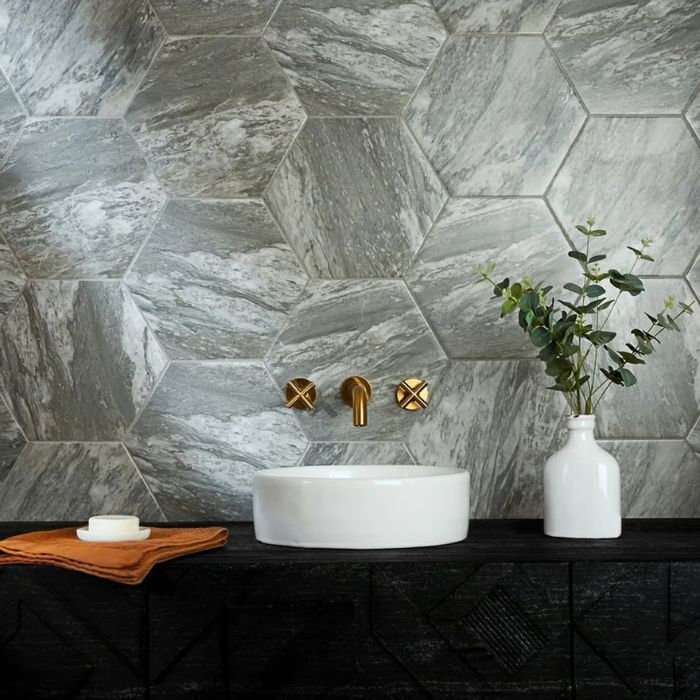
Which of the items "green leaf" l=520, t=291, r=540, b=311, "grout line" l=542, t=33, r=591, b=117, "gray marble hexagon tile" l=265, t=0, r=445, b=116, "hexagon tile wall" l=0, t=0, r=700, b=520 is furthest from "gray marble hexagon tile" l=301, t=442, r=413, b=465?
"grout line" l=542, t=33, r=591, b=117

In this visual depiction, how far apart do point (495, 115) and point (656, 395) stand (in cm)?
70

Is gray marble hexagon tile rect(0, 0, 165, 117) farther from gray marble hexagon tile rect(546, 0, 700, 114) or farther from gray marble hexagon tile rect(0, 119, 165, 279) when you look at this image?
gray marble hexagon tile rect(546, 0, 700, 114)

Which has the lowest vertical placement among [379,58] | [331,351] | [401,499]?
[401,499]

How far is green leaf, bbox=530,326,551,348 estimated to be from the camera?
1.75 metres

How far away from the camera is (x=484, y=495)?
198cm

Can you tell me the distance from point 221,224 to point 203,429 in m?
0.45

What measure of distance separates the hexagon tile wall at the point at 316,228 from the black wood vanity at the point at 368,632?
517mm

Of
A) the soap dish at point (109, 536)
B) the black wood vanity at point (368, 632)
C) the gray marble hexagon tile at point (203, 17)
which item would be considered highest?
the gray marble hexagon tile at point (203, 17)

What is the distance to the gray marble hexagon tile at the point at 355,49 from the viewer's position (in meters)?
2.00

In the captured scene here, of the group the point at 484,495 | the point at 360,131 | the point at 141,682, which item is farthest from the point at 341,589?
the point at 360,131

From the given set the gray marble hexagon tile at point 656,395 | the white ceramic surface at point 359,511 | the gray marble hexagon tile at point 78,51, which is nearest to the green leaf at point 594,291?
the gray marble hexagon tile at point 656,395

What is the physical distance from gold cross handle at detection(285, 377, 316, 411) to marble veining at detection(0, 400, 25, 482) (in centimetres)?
60

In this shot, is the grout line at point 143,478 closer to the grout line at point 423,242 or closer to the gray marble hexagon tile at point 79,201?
the gray marble hexagon tile at point 79,201

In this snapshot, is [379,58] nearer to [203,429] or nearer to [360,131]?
[360,131]
